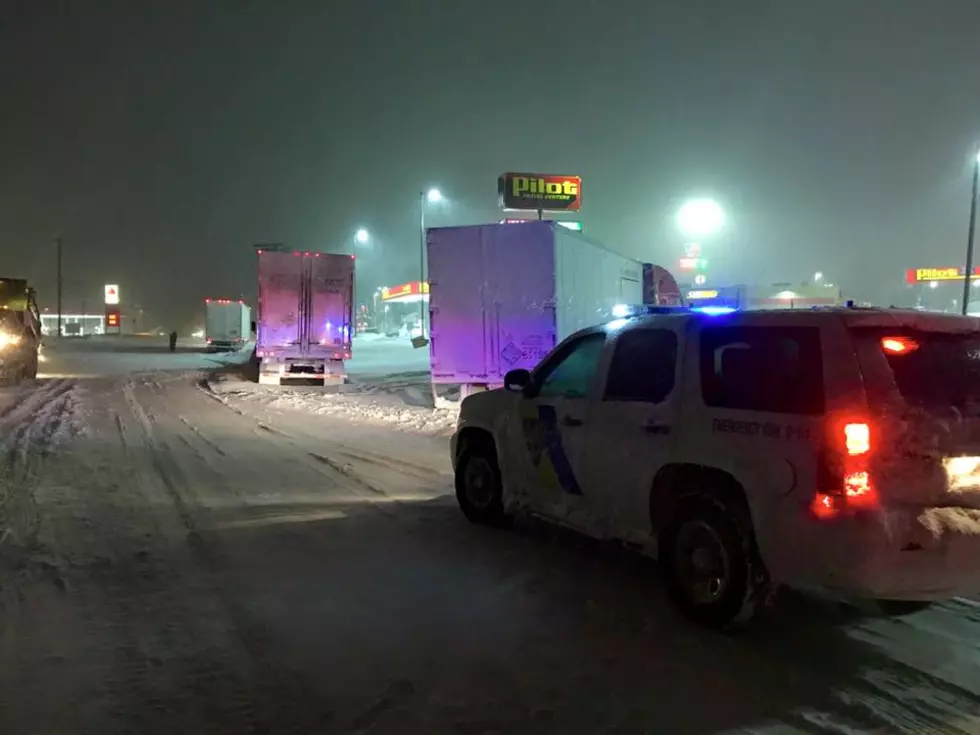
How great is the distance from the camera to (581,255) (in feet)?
55.6

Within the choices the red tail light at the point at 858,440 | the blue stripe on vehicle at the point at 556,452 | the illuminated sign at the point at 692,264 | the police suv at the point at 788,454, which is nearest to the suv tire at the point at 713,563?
the police suv at the point at 788,454

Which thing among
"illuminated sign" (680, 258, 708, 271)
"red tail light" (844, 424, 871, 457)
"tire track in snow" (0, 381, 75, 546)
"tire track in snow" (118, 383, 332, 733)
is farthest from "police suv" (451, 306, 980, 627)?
"illuminated sign" (680, 258, 708, 271)

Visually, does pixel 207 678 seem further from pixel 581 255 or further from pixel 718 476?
pixel 581 255

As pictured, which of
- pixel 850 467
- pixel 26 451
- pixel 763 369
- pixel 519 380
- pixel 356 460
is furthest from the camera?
pixel 26 451

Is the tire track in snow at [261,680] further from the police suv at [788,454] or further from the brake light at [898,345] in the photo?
the brake light at [898,345]

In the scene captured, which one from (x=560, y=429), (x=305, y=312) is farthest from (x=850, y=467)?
(x=305, y=312)

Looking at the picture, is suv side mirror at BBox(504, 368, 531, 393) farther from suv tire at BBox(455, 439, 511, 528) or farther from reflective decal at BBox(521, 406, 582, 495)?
suv tire at BBox(455, 439, 511, 528)

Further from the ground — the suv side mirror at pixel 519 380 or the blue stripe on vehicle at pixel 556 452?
the suv side mirror at pixel 519 380

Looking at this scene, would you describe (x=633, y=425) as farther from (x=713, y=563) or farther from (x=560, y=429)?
(x=713, y=563)

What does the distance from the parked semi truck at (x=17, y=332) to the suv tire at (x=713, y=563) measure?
2512 cm

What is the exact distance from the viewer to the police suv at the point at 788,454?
4.52 metres

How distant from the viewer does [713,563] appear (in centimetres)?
529

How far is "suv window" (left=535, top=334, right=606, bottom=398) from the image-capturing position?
21.6ft

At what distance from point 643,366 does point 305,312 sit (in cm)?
2003
